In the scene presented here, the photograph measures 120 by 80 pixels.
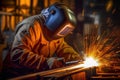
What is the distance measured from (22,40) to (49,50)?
2.83ft

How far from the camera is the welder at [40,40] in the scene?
457 centimetres

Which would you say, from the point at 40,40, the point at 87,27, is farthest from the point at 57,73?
A: the point at 87,27

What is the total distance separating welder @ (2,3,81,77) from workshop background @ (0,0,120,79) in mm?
466

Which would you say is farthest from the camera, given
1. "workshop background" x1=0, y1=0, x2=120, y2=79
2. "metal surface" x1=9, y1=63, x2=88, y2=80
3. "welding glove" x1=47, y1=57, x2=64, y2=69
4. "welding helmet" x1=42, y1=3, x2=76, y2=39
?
"workshop background" x1=0, y1=0, x2=120, y2=79

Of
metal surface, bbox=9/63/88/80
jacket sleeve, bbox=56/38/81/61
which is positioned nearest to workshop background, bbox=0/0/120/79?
jacket sleeve, bbox=56/38/81/61

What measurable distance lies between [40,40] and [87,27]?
23.2 ft

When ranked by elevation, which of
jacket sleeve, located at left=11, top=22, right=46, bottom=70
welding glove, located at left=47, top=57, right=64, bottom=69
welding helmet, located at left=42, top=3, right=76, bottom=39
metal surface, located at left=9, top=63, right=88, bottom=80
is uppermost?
welding helmet, located at left=42, top=3, right=76, bottom=39

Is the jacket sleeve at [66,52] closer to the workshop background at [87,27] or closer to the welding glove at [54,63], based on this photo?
the workshop background at [87,27]

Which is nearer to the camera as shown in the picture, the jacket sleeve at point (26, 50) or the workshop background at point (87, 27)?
the jacket sleeve at point (26, 50)

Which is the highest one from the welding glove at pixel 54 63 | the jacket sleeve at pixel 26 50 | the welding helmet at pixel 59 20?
the welding helmet at pixel 59 20

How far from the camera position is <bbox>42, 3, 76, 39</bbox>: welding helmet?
188 inches

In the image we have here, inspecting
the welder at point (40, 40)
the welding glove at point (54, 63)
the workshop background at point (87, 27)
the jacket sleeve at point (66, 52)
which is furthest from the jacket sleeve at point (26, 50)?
the jacket sleeve at point (66, 52)

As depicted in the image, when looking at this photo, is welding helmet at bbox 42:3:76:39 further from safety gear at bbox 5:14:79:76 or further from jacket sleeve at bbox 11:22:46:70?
jacket sleeve at bbox 11:22:46:70

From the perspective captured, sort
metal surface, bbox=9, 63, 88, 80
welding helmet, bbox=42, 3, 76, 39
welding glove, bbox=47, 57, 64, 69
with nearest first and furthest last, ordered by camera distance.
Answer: metal surface, bbox=9, 63, 88, 80
welding glove, bbox=47, 57, 64, 69
welding helmet, bbox=42, 3, 76, 39
